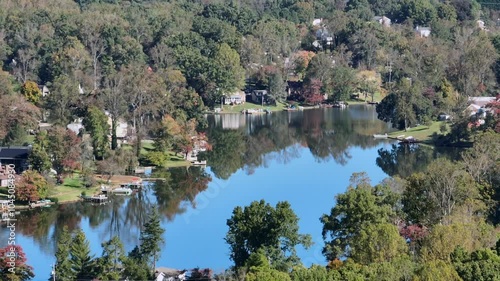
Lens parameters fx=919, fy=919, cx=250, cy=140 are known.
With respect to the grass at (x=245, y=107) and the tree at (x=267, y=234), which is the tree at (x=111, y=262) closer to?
the tree at (x=267, y=234)

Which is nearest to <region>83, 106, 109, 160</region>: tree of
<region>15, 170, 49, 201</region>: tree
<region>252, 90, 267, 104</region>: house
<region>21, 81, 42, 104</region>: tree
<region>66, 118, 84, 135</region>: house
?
<region>66, 118, 84, 135</region>: house

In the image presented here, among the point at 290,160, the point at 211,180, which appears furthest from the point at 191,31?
the point at 211,180

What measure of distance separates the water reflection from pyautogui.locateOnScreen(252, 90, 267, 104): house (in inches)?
102

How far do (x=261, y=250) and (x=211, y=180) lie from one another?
1275cm

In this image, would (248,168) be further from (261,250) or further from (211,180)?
(261,250)

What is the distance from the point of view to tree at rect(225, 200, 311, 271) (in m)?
20.7

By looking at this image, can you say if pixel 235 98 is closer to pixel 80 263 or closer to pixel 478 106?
pixel 478 106

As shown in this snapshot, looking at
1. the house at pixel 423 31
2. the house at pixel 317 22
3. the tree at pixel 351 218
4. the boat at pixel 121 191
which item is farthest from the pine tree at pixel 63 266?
the house at pixel 317 22

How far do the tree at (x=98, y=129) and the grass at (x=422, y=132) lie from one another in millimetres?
13471

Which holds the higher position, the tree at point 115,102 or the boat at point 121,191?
the tree at point 115,102

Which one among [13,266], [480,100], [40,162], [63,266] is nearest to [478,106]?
[480,100]

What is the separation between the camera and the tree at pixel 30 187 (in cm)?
2750

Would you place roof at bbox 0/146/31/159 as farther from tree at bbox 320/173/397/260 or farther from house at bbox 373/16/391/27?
house at bbox 373/16/391/27

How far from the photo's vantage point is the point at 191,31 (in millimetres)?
53969
